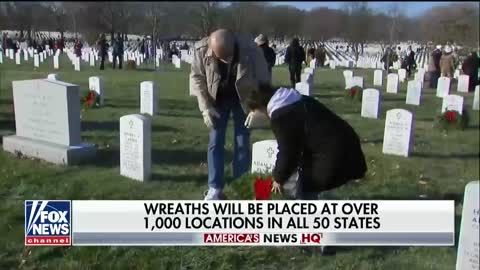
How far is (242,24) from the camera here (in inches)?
193

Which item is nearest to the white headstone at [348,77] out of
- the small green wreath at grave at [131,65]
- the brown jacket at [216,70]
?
the small green wreath at grave at [131,65]

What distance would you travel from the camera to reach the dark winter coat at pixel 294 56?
6.82m

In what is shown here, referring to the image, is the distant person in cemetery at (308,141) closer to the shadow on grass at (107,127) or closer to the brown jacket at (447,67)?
the shadow on grass at (107,127)

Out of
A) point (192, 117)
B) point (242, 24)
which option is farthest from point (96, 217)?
point (192, 117)

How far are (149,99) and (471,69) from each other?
1109cm

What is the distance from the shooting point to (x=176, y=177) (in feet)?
21.1

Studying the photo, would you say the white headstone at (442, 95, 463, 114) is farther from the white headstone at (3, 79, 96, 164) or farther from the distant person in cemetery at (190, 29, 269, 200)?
the white headstone at (3, 79, 96, 164)

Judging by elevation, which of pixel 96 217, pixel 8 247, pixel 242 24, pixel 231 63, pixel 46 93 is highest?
pixel 242 24

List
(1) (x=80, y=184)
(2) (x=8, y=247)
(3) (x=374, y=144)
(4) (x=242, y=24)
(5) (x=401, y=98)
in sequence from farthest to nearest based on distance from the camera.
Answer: (5) (x=401, y=98) → (3) (x=374, y=144) → (1) (x=80, y=184) → (4) (x=242, y=24) → (2) (x=8, y=247)

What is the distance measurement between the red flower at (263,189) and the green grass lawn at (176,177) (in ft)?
1.04

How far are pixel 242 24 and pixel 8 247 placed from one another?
2787 millimetres

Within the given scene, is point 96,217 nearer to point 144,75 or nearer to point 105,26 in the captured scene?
point 105,26

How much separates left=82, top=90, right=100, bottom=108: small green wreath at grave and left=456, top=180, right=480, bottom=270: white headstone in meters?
8.51

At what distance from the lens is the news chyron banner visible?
4.08 meters
